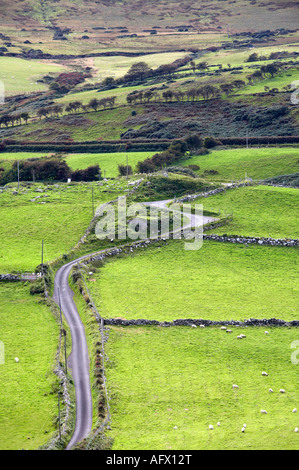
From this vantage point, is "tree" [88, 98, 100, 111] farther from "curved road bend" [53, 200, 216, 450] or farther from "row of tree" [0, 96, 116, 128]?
Answer: "curved road bend" [53, 200, 216, 450]

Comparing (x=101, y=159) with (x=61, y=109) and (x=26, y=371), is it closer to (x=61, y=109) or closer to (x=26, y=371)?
(x=61, y=109)

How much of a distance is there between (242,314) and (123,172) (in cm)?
7030

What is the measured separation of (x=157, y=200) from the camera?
313 feet

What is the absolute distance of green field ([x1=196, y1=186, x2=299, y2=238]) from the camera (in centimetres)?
8344

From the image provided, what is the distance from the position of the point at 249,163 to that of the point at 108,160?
33.8 meters

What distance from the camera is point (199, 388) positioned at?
43.6m

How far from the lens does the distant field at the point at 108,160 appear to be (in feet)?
426

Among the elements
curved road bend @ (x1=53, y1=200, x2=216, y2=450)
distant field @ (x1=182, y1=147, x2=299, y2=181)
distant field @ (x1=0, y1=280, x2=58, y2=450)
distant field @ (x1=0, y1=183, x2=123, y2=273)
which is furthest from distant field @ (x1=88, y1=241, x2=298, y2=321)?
distant field @ (x1=182, y1=147, x2=299, y2=181)

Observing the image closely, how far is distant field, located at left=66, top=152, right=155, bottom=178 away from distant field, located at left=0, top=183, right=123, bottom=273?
2197 centimetres

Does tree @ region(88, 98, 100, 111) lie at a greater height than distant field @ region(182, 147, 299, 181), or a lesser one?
greater

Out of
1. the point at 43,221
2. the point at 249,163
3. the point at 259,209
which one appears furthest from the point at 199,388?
the point at 249,163

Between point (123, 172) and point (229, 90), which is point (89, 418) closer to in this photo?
point (123, 172)

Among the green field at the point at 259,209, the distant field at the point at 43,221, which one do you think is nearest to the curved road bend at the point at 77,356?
the distant field at the point at 43,221

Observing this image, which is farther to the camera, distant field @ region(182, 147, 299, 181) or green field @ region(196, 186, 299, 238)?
distant field @ region(182, 147, 299, 181)
